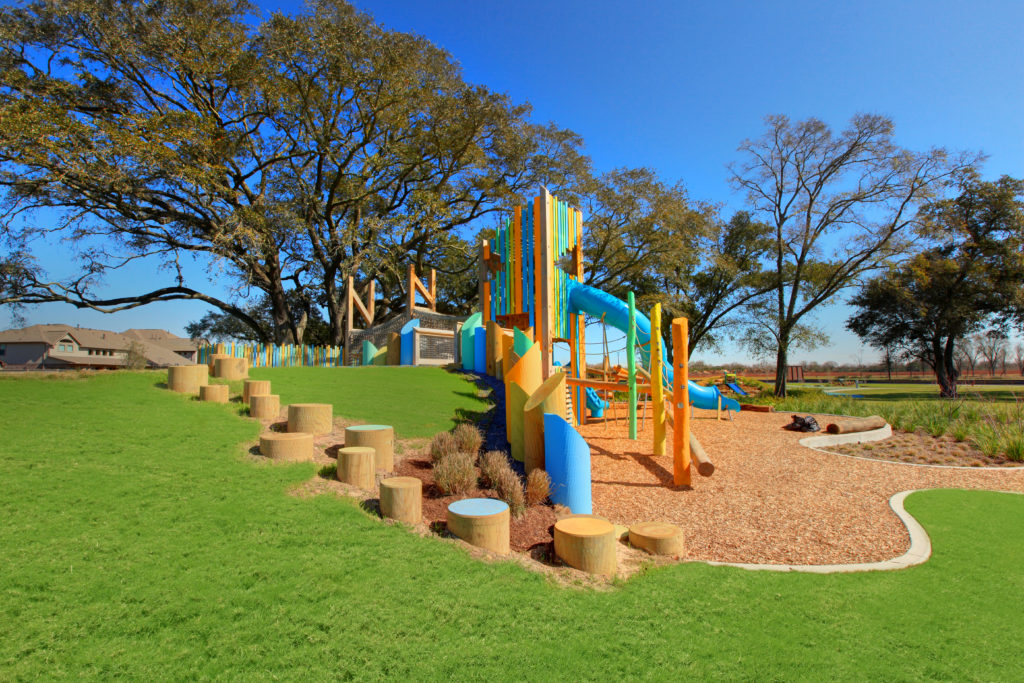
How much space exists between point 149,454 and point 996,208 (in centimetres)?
3488

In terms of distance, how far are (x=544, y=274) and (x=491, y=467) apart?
5590 mm

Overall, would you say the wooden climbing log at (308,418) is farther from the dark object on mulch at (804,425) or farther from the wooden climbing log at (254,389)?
the dark object on mulch at (804,425)

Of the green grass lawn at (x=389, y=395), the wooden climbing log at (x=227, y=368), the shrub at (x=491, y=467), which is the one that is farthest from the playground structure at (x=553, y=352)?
the wooden climbing log at (x=227, y=368)

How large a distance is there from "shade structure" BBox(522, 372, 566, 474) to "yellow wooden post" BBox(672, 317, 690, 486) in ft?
7.21

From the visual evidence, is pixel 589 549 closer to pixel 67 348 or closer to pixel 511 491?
pixel 511 491

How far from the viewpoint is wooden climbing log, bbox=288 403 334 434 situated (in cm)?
657

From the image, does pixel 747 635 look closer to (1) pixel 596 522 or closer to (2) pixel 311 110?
(1) pixel 596 522

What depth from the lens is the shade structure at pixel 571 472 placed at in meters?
5.77

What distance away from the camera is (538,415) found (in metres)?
6.49

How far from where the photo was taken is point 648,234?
24516 millimetres

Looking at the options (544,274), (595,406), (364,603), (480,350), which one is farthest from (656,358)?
(480,350)

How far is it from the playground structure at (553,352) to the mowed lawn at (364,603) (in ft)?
7.79

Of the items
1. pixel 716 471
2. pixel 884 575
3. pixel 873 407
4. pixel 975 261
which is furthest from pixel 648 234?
pixel 884 575

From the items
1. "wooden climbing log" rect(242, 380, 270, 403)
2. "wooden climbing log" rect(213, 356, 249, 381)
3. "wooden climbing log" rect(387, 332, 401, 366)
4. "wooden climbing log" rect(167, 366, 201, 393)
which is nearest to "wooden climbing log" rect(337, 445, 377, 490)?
"wooden climbing log" rect(242, 380, 270, 403)
